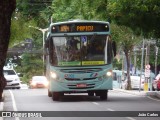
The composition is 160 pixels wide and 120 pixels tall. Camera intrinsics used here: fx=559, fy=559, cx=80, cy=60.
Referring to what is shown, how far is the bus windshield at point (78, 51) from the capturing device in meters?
25.7

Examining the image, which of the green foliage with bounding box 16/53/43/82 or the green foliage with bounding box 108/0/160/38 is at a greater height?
the green foliage with bounding box 108/0/160/38

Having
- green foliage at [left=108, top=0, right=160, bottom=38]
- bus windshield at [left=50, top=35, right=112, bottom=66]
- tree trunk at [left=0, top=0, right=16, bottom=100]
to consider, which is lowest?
bus windshield at [left=50, top=35, right=112, bottom=66]

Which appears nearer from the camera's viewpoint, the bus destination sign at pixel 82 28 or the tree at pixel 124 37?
the bus destination sign at pixel 82 28

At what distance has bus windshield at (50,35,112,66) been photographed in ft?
84.4

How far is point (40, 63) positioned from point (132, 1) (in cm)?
4951

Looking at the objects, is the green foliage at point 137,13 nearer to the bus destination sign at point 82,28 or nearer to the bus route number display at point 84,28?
the bus destination sign at point 82,28

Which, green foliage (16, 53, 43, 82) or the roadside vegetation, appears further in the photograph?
green foliage (16, 53, 43, 82)

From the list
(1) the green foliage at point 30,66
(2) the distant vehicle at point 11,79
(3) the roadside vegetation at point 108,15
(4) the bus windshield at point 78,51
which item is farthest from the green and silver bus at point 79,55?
(1) the green foliage at point 30,66

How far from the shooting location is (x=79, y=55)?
25797mm

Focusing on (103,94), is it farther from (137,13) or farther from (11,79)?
(11,79)

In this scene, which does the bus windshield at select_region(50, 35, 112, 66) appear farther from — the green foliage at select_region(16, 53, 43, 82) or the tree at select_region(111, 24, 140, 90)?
the green foliage at select_region(16, 53, 43, 82)

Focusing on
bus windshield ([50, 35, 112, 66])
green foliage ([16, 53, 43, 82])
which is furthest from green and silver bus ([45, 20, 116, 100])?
green foliage ([16, 53, 43, 82])

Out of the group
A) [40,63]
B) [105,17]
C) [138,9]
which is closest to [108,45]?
[138,9]

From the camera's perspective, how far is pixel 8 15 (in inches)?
521
